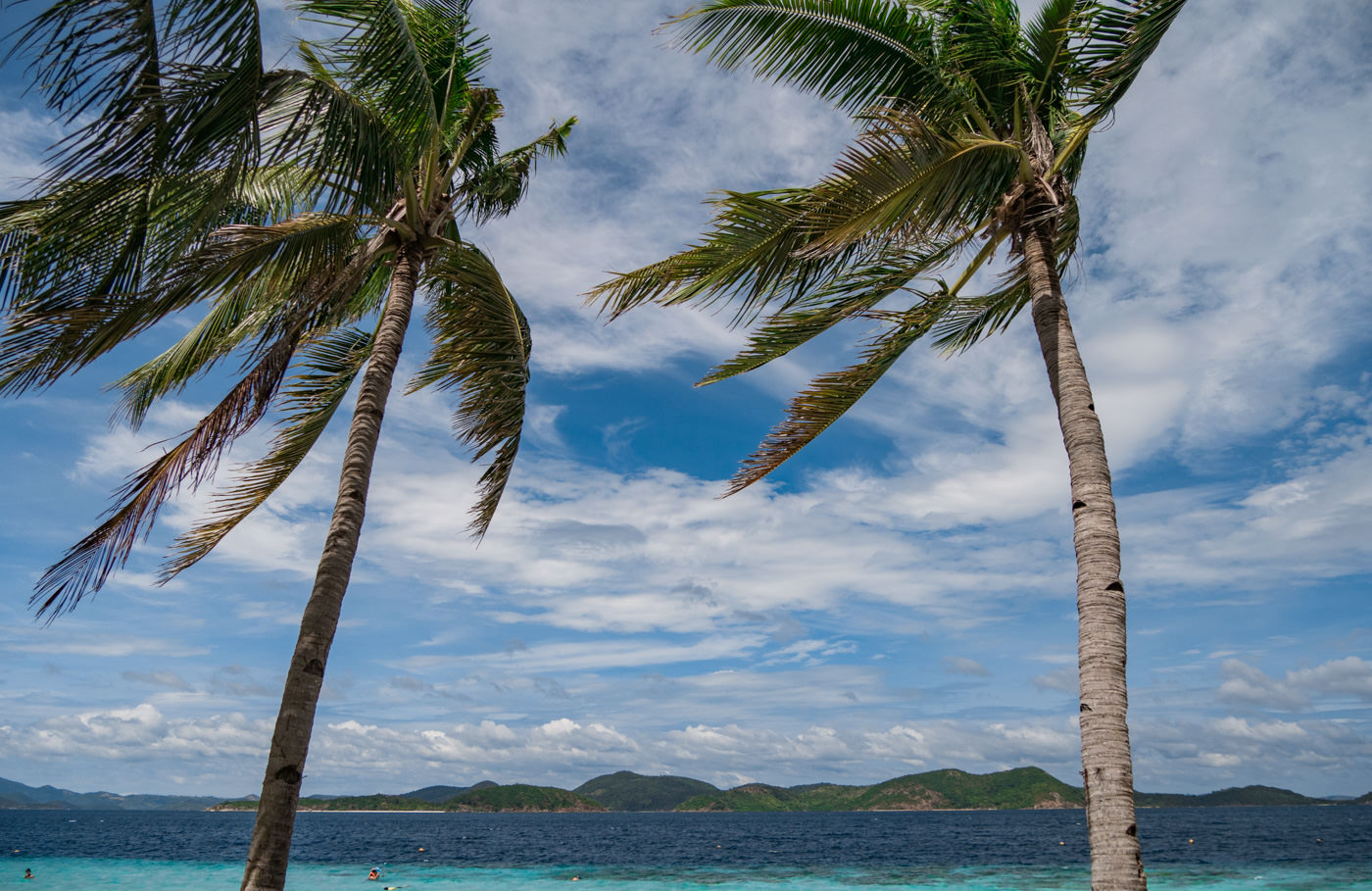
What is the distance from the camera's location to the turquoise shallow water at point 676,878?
36.7 meters

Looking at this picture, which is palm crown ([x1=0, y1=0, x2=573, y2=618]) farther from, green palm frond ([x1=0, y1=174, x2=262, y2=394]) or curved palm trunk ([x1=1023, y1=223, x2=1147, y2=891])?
curved palm trunk ([x1=1023, y1=223, x2=1147, y2=891])

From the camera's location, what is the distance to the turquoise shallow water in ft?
120

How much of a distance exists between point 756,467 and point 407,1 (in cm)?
625

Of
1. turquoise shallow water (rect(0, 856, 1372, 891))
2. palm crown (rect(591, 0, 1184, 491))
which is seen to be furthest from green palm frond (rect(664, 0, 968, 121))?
turquoise shallow water (rect(0, 856, 1372, 891))

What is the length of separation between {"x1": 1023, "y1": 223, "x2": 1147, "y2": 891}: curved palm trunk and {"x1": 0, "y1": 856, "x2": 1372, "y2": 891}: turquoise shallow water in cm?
3541

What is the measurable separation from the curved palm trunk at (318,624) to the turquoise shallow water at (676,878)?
35.9 metres

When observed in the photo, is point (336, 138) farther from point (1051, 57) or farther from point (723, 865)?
point (723, 865)

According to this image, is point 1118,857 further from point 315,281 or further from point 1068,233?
point 315,281

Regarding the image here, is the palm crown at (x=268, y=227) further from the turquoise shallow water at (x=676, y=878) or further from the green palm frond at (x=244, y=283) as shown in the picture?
the turquoise shallow water at (x=676, y=878)

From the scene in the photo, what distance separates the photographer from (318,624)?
618cm

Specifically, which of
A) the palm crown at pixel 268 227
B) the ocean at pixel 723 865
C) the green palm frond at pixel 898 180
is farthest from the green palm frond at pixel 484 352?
the ocean at pixel 723 865

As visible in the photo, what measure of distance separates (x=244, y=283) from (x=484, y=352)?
2322 mm

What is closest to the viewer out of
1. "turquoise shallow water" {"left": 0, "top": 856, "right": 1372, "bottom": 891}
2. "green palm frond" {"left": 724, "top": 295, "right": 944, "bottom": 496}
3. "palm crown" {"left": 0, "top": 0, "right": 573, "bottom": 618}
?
"palm crown" {"left": 0, "top": 0, "right": 573, "bottom": 618}

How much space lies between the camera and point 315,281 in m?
7.81
